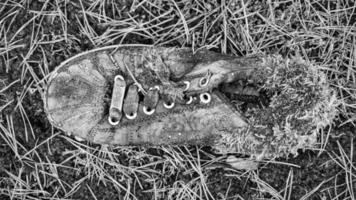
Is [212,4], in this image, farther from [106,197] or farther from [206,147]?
[106,197]

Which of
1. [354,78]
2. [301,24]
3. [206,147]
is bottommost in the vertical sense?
[206,147]

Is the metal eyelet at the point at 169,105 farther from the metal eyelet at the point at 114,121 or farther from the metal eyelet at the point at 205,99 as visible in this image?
the metal eyelet at the point at 114,121

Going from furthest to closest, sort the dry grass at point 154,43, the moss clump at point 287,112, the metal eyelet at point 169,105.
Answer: the dry grass at point 154,43, the metal eyelet at point 169,105, the moss clump at point 287,112

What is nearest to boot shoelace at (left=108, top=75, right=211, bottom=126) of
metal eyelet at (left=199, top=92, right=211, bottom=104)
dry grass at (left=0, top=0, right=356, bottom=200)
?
metal eyelet at (left=199, top=92, right=211, bottom=104)

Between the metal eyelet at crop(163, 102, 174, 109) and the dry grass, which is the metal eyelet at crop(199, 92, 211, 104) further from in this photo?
the dry grass

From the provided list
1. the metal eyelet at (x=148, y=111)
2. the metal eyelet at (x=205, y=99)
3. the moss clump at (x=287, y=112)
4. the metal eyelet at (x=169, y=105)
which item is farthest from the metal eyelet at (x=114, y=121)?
the moss clump at (x=287, y=112)

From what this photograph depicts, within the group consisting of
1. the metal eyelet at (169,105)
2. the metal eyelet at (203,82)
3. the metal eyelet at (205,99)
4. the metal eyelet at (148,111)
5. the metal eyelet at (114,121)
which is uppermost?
the metal eyelet at (203,82)

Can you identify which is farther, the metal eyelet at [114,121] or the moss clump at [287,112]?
the metal eyelet at [114,121]

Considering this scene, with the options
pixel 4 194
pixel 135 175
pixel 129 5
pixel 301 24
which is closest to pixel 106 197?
pixel 135 175
